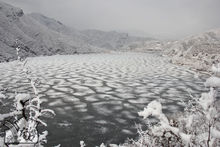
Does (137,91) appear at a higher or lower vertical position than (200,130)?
lower

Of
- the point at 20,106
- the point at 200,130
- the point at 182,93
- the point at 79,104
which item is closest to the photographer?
the point at 20,106

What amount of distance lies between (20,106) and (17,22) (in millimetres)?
138072

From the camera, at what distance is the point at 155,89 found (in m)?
16.2

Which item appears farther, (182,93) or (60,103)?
(182,93)

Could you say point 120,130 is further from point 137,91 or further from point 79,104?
point 137,91

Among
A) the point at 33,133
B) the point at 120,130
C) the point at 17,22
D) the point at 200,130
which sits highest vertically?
the point at 17,22

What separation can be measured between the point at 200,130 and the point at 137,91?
11.4m

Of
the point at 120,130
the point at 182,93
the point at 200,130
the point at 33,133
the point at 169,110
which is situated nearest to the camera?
the point at 33,133

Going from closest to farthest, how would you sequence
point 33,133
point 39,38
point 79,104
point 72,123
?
point 33,133, point 72,123, point 79,104, point 39,38

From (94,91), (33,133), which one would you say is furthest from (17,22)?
(33,133)

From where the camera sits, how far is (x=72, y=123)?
959 centimetres

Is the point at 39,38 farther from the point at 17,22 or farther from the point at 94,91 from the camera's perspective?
the point at 94,91

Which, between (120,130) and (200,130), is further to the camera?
(120,130)

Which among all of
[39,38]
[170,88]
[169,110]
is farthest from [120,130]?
[39,38]
